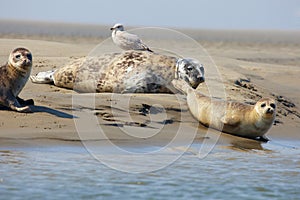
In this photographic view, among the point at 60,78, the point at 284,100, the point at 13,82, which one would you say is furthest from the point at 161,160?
the point at 284,100

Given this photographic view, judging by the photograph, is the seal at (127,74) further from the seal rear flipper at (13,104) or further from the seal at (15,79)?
the seal rear flipper at (13,104)

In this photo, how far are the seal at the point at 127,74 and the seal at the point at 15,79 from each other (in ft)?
5.54

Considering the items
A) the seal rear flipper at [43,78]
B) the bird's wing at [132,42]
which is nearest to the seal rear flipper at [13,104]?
the seal rear flipper at [43,78]

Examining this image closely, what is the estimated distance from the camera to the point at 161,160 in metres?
6.49

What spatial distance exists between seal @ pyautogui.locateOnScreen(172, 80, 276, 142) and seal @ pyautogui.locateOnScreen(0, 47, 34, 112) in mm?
1813

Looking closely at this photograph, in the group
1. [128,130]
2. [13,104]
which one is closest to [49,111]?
[13,104]

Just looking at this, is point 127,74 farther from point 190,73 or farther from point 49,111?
point 49,111

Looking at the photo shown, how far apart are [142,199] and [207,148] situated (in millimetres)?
1959

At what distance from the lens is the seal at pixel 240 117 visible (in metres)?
7.75

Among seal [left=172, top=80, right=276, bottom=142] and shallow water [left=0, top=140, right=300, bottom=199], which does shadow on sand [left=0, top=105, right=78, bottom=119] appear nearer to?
shallow water [left=0, top=140, right=300, bottom=199]

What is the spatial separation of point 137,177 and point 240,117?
85.4 inches

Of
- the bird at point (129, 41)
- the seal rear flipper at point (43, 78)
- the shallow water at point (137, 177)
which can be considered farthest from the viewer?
the bird at point (129, 41)

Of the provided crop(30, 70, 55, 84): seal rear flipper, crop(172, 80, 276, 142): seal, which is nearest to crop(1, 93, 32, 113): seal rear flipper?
crop(172, 80, 276, 142): seal

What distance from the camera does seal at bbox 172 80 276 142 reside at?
7750 millimetres
